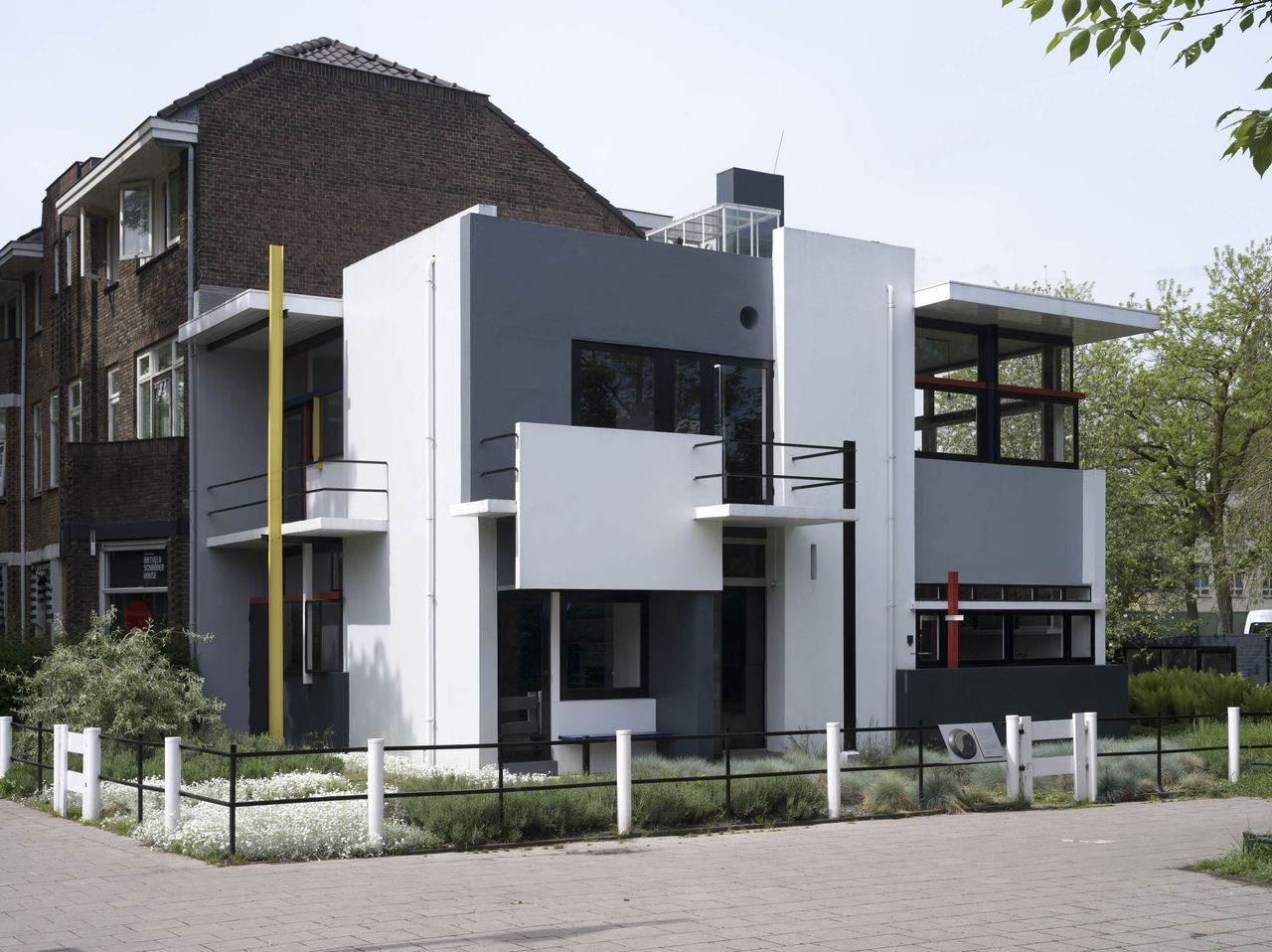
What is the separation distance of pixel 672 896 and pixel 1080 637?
1381cm

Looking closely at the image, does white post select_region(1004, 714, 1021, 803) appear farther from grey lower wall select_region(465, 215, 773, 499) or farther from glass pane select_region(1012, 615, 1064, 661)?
grey lower wall select_region(465, 215, 773, 499)

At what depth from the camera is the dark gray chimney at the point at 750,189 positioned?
2327cm

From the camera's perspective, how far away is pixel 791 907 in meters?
10.3

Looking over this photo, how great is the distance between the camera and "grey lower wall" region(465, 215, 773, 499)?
60.0 ft

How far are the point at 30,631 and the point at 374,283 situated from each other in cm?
1248

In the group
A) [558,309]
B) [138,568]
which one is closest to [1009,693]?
[558,309]

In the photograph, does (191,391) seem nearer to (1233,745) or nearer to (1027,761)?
(1027,761)

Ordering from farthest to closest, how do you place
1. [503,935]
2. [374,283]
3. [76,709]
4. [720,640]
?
[374,283] < [720,640] < [76,709] < [503,935]

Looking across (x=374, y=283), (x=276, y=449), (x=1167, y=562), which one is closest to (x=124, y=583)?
(x=276, y=449)

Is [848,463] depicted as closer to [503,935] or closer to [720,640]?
[720,640]

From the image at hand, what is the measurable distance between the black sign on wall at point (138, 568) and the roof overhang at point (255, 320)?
3378mm

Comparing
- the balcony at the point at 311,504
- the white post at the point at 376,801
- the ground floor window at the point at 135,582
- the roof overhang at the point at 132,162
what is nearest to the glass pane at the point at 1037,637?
the balcony at the point at 311,504

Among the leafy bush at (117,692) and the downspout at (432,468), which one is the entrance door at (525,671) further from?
the leafy bush at (117,692)

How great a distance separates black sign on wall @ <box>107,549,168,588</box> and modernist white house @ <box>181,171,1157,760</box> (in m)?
0.96
